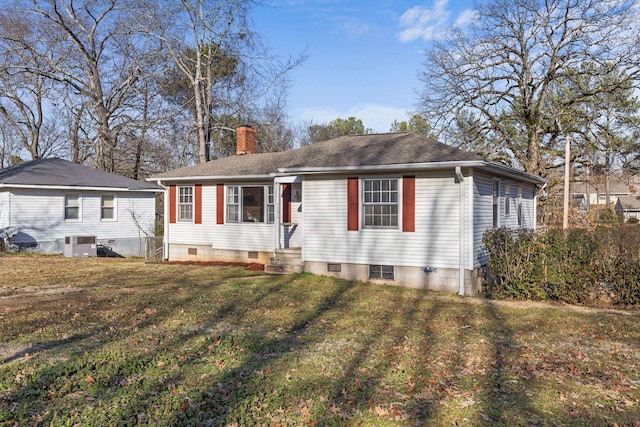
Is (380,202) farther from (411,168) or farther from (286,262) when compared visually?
(286,262)

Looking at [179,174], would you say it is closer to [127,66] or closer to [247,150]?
[247,150]

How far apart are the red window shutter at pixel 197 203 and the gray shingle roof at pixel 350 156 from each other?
22.5 inches

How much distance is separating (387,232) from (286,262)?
3.14 meters

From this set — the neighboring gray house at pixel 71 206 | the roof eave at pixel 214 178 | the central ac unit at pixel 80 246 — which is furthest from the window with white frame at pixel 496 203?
the neighboring gray house at pixel 71 206

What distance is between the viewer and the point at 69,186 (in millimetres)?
20203

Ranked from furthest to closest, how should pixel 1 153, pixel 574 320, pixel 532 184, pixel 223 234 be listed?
pixel 1 153
pixel 532 184
pixel 223 234
pixel 574 320

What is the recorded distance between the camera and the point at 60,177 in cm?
2094

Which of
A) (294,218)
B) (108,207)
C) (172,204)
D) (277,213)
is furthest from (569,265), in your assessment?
(108,207)

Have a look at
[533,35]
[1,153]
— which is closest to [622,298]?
[533,35]

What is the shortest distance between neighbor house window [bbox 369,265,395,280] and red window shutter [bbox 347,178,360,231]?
3.75 ft

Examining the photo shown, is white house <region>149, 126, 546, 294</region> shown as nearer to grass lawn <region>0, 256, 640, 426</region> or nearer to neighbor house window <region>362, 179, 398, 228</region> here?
neighbor house window <region>362, 179, 398, 228</region>

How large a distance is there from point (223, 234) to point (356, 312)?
27.1ft

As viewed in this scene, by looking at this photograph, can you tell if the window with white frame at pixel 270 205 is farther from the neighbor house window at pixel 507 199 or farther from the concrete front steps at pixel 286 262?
the neighbor house window at pixel 507 199

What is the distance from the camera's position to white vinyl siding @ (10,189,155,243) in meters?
19.4
